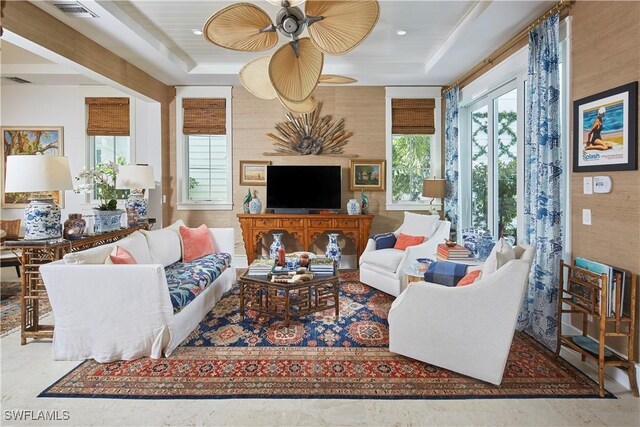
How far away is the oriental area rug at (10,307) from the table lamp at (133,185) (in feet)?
4.33

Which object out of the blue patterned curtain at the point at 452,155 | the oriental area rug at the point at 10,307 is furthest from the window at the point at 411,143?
the oriental area rug at the point at 10,307

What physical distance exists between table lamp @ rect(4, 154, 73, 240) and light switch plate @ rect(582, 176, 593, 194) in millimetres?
4227

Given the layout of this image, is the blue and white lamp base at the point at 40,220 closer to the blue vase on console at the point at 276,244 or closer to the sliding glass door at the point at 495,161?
the blue vase on console at the point at 276,244

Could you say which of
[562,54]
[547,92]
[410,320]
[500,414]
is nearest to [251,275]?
[410,320]

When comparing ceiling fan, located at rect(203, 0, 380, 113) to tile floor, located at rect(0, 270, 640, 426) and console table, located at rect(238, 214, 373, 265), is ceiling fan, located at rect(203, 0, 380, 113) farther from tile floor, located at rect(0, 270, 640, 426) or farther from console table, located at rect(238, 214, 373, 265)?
console table, located at rect(238, 214, 373, 265)

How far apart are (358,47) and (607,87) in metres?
2.93

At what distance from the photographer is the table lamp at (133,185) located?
4902 mm

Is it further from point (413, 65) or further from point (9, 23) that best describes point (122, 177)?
point (413, 65)

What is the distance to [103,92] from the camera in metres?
6.15

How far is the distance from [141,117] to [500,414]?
19.9 ft

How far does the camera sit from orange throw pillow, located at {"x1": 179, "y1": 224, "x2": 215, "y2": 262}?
4578 mm

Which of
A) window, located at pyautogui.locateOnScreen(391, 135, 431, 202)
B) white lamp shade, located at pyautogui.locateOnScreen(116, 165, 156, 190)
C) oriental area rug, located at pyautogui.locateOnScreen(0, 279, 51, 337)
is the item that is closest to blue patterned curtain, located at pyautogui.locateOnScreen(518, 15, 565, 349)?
window, located at pyautogui.locateOnScreen(391, 135, 431, 202)

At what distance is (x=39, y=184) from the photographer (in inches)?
125

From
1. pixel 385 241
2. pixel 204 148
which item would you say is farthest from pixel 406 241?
pixel 204 148
